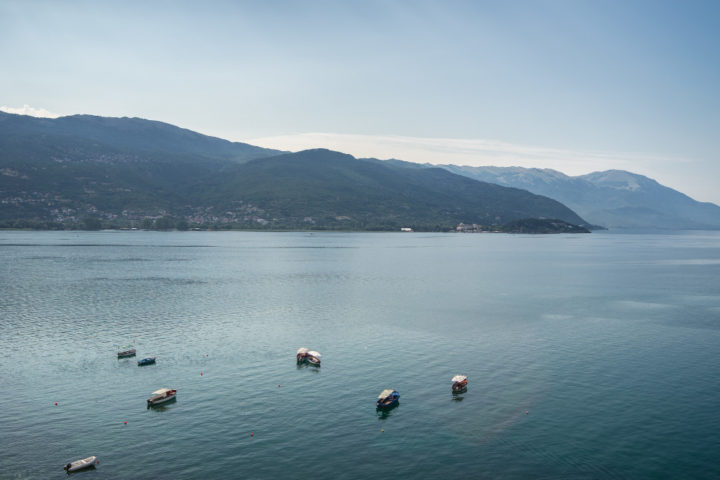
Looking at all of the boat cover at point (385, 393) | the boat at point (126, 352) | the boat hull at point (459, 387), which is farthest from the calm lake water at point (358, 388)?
the boat cover at point (385, 393)

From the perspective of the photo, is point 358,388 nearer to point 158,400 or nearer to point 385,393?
point 385,393

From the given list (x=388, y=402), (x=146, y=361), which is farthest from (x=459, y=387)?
(x=146, y=361)

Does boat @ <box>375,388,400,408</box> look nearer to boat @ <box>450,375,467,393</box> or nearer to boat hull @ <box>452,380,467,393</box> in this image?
boat hull @ <box>452,380,467,393</box>

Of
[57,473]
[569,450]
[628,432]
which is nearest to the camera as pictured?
[57,473]

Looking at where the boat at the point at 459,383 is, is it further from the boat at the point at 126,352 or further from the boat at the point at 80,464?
the boat at the point at 126,352

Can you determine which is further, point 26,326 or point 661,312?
point 661,312

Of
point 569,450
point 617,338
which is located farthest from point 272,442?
point 617,338

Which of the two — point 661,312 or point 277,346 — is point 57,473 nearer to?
point 277,346
